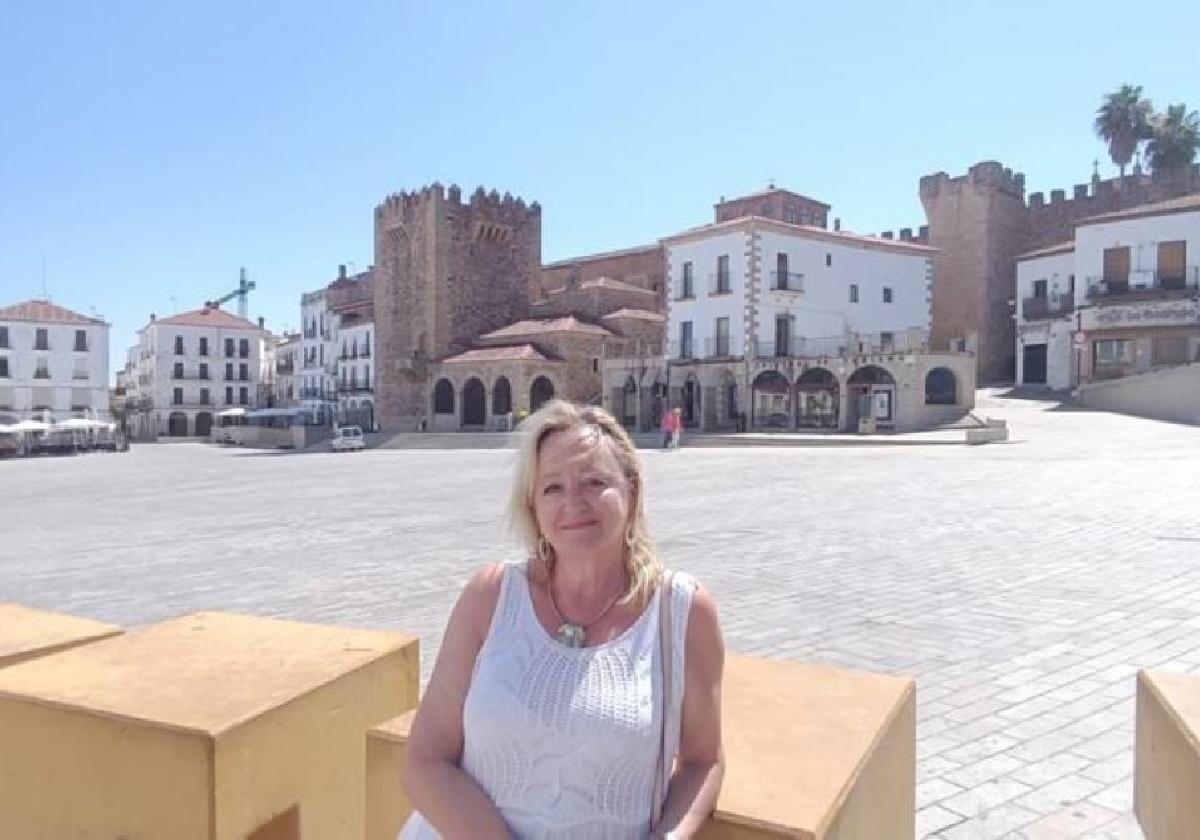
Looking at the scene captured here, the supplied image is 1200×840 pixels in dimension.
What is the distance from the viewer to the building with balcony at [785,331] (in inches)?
1393

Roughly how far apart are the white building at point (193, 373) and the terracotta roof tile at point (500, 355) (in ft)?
116

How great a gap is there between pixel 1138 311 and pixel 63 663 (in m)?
42.7

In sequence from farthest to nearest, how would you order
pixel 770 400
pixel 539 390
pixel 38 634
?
pixel 539 390
pixel 770 400
pixel 38 634

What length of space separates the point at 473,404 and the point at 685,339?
46.4ft

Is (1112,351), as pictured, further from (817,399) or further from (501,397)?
(501,397)

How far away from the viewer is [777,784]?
6.03 feet

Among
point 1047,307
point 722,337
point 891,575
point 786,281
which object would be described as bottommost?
point 891,575

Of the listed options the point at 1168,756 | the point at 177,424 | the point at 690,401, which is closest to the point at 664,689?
the point at 1168,756

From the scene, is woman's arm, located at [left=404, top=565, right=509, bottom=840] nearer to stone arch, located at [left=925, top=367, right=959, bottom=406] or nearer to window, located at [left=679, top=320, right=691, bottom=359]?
stone arch, located at [left=925, top=367, right=959, bottom=406]

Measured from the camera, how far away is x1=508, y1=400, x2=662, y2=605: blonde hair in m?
2.08

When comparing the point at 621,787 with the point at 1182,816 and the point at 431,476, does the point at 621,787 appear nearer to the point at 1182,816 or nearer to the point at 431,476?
the point at 1182,816

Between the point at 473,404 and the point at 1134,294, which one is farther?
the point at 473,404

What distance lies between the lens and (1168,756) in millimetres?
2281

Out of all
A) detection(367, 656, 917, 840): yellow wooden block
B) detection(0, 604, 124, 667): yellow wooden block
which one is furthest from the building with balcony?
detection(0, 604, 124, 667): yellow wooden block
